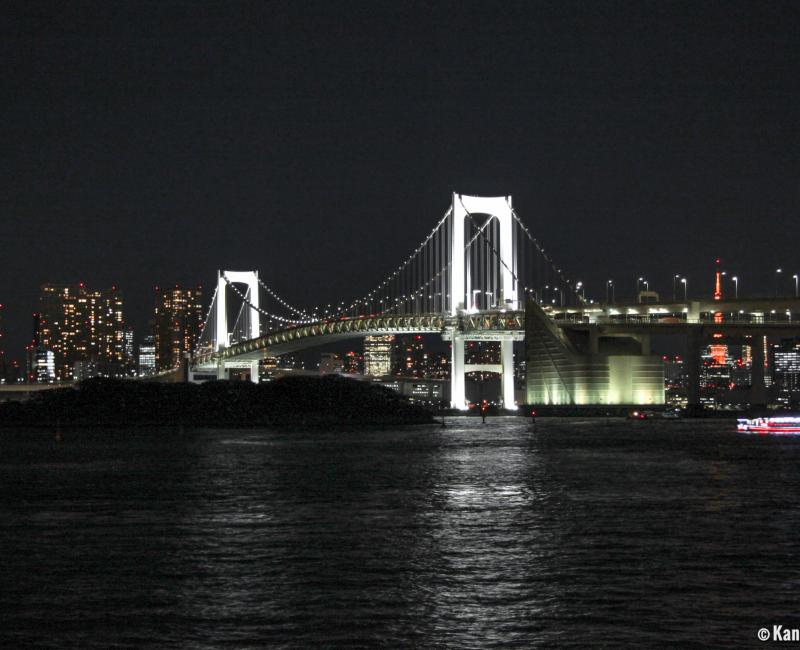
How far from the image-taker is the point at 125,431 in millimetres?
55594

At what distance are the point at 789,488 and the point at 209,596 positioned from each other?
14.4 metres

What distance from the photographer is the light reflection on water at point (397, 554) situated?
1010 centimetres

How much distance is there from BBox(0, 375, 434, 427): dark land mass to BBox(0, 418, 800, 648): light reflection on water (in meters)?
32.9

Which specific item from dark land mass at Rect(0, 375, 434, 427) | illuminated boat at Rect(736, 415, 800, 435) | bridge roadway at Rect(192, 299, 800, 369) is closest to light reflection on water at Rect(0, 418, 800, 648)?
illuminated boat at Rect(736, 415, 800, 435)

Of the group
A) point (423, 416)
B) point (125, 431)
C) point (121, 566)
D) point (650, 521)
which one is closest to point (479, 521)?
point (650, 521)

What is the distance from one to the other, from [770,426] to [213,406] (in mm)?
27397

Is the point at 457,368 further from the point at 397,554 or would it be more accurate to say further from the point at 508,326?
the point at 397,554

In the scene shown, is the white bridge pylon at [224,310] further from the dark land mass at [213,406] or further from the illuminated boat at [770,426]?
the illuminated boat at [770,426]

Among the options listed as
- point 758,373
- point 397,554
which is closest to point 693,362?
point 758,373

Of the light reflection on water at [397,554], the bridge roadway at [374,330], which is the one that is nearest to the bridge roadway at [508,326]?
the bridge roadway at [374,330]

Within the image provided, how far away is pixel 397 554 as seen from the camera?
46.1ft

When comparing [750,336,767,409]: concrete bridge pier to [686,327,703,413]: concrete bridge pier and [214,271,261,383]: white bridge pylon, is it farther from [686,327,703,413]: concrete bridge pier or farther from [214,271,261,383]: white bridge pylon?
[214,271,261,383]: white bridge pylon

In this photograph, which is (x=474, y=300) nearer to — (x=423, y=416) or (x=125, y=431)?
(x=423, y=416)

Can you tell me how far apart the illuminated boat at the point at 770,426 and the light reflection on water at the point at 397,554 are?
24730mm
